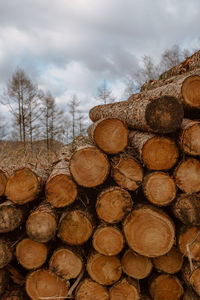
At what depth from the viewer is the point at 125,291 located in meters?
2.29

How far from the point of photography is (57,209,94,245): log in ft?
7.25

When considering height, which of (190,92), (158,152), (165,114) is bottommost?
(158,152)

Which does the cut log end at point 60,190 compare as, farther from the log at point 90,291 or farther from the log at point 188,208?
the log at point 188,208

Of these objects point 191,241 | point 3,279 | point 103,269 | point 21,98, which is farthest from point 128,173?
point 21,98

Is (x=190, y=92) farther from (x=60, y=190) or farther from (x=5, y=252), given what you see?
(x=5, y=252)

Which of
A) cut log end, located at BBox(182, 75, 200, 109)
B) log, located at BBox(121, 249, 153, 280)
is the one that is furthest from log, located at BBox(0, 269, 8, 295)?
cut log end, located at BBox(182, 75, 200, 109)

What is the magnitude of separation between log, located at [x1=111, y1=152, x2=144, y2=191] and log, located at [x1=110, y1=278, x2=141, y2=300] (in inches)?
40.3

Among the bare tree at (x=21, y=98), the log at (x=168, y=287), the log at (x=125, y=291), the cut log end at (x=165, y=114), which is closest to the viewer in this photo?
the cut log end at (x=165, y=114)

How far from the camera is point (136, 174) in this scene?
2215 millimetres

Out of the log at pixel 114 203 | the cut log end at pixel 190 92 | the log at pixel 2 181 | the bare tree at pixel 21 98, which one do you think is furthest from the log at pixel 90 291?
the bare tree at pixel 21 98

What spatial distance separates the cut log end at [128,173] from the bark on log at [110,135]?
5.5 inches

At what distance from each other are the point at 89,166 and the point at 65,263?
1058 mm

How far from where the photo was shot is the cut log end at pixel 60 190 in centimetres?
220

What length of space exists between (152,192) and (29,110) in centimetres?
1859
